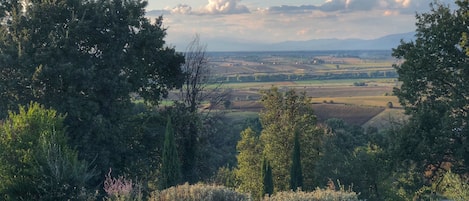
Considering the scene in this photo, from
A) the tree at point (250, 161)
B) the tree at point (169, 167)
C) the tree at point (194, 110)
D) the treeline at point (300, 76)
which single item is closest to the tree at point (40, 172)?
the tree at point (169, 167)

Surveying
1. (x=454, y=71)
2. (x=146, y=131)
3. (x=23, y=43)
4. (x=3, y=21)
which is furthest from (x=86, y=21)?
(x=454, y=71)

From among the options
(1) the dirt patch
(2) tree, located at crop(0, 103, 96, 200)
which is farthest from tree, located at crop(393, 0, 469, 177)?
(1) the dirt patch

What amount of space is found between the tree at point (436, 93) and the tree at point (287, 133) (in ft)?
27.3

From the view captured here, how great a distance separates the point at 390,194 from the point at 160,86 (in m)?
16.9

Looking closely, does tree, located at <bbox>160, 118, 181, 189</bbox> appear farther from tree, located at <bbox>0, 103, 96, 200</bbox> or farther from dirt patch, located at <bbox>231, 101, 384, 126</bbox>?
dirt patch, located at <bbox>231, 101, 384, 126</bbox>

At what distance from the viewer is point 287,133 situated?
26.0m

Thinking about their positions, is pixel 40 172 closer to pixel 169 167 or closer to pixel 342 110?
pixel 169 167

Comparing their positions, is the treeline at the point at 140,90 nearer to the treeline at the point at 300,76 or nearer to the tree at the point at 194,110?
the tree at the point at 194,110

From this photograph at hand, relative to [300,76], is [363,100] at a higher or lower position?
lower

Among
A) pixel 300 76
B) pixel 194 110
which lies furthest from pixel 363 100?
pixel 194 110

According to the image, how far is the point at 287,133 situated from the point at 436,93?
9.83 metres

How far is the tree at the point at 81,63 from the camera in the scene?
16.9 meters

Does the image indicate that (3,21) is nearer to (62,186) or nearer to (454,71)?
(62,186)

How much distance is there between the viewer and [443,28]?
17.4 meters
